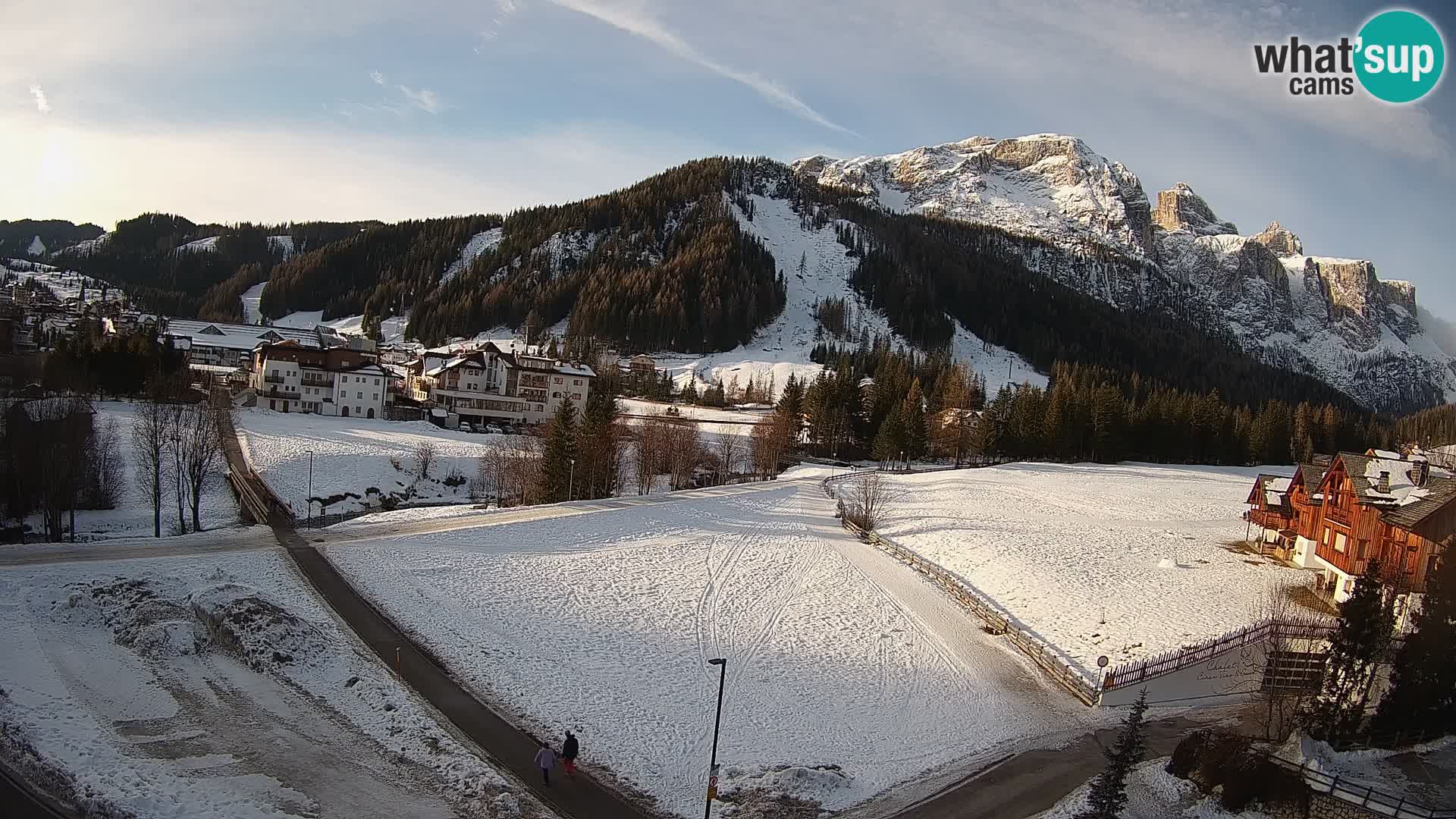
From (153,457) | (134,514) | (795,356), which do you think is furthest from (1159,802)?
(795,356)

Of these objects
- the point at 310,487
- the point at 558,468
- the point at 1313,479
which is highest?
the point at 1313,479

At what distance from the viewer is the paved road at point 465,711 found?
18359 millimetres

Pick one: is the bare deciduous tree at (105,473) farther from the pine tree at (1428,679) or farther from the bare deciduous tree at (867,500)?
the pine tree at (1428,679)

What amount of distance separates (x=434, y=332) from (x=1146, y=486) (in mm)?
146388

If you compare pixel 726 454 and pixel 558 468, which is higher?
pixel 558 468

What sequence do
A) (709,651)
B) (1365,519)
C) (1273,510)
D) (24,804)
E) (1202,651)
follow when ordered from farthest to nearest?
1. (1273,510)
2. (1365,519)
3. (709,651)
4. (1202,651)
5. (24,804)

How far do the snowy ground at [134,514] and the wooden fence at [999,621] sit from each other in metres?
36.8

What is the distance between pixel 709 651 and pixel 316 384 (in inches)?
2772

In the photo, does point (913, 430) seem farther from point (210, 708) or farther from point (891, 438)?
point (210, 708)

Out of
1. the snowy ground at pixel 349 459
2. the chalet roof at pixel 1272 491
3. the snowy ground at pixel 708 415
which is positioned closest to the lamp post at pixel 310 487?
the snowy ground at pixel 349 459

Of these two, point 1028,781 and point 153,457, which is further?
point 153,457

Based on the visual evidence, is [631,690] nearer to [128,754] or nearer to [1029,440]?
[128,754]

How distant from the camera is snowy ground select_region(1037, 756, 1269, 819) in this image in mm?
18453

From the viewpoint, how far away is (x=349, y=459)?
58.0 meters
